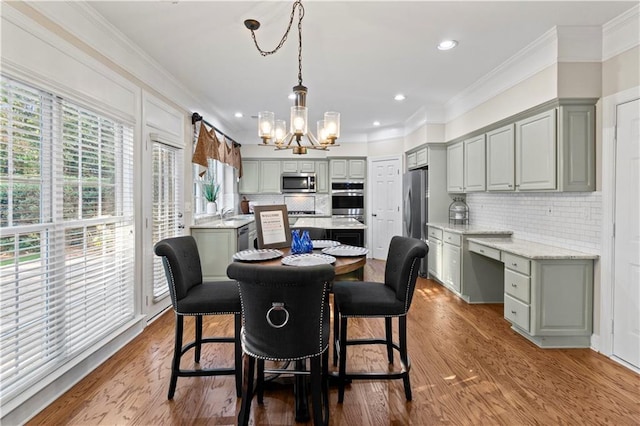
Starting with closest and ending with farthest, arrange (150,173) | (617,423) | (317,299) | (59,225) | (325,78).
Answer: (317,299), (617,423), (59,225), (150,173), (325,78)

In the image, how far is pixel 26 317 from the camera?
78.0 inches

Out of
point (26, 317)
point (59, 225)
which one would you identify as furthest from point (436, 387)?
point (59, 225)

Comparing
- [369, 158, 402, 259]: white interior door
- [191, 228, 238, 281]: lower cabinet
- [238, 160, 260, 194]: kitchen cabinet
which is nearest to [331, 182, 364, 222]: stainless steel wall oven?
[369, 158, 402, 259]: white interior door

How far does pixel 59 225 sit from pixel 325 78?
2.93 m

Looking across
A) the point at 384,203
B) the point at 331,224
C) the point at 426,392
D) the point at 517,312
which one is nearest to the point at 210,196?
the point at 331,224

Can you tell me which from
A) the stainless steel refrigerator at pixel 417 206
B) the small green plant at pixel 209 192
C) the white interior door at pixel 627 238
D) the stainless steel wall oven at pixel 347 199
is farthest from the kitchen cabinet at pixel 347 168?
the white interior door at pixel 627 238

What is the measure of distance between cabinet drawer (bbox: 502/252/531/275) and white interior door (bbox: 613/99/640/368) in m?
0.60

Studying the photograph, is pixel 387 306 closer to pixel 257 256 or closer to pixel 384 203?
pixel 257 256

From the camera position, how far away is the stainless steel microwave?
718 cm

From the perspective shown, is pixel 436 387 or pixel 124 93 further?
pixel 124 93

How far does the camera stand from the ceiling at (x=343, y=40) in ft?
8.14

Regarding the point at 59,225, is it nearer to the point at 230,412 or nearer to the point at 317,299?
the point at 230,412

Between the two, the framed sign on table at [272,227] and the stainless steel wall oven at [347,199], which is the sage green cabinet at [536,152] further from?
the stainless steel wall oven at [347,199]

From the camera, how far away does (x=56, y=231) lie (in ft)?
7.31
